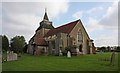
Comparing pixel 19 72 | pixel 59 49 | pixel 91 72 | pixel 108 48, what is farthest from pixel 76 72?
pixel 108 48

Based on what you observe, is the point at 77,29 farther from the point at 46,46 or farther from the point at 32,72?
the point at 32,72

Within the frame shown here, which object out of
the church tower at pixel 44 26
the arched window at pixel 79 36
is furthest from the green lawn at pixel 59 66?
the church tower at pixel 44 26

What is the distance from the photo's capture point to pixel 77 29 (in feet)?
170

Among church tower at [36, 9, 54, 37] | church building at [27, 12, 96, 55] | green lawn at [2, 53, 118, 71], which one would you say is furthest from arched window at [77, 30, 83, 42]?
green lawn at [2, 53, 118, 71]

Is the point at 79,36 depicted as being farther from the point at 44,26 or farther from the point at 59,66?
the point at 59,66

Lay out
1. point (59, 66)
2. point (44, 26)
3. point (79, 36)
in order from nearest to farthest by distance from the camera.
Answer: point (59, 66), point (79, 36), point (44, 26)

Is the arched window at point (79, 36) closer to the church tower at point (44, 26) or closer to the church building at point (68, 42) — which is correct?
the church building at point (68, 42)

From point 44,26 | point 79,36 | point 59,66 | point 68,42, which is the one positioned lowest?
point 59,66

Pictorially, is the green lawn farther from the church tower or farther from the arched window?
the church tower

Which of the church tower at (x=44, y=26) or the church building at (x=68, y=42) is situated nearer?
the church building at (x=68, y=42)

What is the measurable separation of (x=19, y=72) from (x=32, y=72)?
2.96 ft

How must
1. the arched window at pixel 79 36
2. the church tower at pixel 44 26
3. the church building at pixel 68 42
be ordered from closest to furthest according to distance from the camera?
the church building at pixel 68 42 < the arched window at pixel 79 36 < the church tower at pixel 44 26

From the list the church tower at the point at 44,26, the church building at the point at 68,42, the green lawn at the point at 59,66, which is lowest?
the green lawn at the point at 59,66

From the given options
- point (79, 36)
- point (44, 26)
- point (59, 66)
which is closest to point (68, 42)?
point (79, 36)
